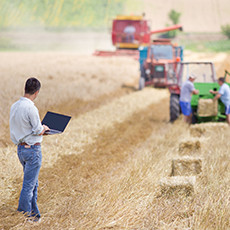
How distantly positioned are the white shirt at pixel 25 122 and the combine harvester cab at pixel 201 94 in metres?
6.20

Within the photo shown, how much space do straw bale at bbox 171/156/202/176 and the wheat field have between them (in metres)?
0.09

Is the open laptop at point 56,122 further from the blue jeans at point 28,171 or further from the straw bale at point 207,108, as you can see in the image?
the straw bale at point 207,108

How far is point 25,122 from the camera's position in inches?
177

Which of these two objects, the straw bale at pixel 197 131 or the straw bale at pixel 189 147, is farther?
the straw bale at pixel 197 131

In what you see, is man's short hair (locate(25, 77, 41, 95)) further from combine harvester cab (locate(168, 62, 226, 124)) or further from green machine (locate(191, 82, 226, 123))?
green machine (locate(191, 82, 226, 123))

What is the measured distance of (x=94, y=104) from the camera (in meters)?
14.5

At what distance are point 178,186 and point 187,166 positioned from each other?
105 centimetres

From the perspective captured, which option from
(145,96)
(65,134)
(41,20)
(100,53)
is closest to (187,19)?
(41,20)

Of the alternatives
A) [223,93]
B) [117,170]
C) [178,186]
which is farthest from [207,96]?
[178,186]

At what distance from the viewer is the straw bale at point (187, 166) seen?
6.27m

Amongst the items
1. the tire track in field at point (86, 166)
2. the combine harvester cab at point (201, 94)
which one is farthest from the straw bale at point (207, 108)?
the tire track in field at point (86, 166)

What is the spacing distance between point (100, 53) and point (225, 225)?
2512 centimetres

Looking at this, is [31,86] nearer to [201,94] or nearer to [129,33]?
[201,94]

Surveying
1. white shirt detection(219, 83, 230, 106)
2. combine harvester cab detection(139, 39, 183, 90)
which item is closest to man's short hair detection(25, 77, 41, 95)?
white shirt detection(219, 83, 230, 106)
